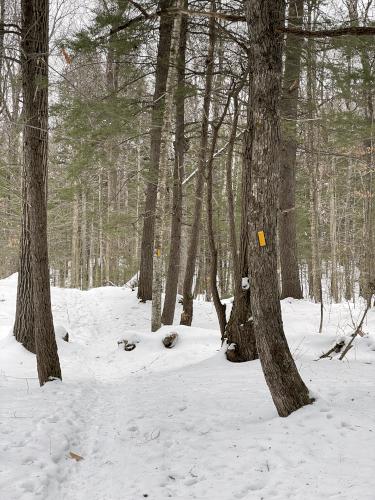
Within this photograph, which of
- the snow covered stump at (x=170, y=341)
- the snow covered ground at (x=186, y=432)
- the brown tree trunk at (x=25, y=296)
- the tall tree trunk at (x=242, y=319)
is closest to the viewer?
the snow covered ground at (x=186, y=432)

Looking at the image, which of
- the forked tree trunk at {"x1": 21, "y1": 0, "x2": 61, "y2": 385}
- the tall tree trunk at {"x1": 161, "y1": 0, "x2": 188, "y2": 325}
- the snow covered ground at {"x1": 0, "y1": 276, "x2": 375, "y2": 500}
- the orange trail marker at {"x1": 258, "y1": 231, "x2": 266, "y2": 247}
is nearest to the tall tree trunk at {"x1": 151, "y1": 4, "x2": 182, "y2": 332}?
the tall tree trunk at {"x1": 161, "y1": 0, "x2": 188, "y2": 325}

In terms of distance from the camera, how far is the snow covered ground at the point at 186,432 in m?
3.37

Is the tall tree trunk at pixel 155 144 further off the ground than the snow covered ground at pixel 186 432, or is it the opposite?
the tall tree trunk at pixel 155 144

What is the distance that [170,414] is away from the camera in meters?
5.05

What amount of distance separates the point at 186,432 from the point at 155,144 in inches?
349

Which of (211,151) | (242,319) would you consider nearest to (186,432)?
(242,319)

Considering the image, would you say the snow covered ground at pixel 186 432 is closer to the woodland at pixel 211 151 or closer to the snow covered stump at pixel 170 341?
the woodland at pixel 211 151

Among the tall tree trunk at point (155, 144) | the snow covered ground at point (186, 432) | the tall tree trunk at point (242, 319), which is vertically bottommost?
the snow covered ground at point (186, 432)

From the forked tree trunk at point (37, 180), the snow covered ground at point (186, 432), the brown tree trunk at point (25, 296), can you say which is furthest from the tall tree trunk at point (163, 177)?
the forked tree trunk at point (37, 180)

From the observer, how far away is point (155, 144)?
11812 millimetres

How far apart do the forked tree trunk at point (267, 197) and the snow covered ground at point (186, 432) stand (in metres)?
0.44

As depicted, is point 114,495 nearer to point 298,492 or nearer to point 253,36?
point 298,492

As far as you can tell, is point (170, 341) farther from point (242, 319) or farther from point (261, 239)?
point (261, 239)

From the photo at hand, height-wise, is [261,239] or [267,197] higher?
[267,197]
